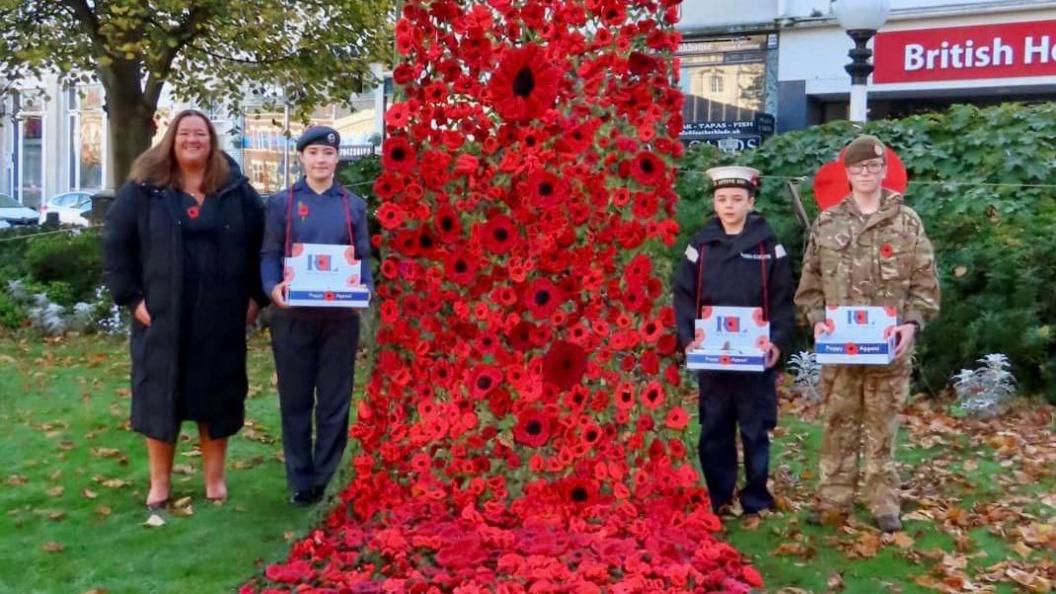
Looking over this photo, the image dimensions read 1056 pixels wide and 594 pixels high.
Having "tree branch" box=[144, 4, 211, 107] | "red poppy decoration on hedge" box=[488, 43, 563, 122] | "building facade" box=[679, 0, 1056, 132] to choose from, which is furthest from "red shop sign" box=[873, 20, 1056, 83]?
"red poppy decoration on hedge" box=[488, 43, 563, 122]

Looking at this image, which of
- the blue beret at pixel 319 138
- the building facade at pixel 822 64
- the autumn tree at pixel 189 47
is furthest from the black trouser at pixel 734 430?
the building facade at pixel 822 64

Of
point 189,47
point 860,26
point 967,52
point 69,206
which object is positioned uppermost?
point 967,52

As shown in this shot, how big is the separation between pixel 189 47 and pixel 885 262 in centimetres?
1101

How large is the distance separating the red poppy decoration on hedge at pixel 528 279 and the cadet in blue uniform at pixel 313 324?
35 centimetres

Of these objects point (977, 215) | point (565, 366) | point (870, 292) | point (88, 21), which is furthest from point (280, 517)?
point (88, 21)

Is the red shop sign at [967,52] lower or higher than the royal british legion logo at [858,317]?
higher

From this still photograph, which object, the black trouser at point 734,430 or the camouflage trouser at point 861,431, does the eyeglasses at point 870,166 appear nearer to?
the camouflage trouser at point 861,431

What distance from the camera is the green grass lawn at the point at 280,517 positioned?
5488mm

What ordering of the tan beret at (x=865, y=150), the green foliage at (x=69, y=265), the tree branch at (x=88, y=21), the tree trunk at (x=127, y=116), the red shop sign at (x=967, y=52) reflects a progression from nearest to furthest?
the tan beret at (x=865, y=150), the tree branch at (x=88, y=21), the green foliage at (x=69, y=265), the tree trunk at (x=127, y=116), the red shop sign at (x=967, y=52)

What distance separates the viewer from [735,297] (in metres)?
5.89

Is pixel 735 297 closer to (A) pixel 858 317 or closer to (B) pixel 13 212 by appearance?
(A) pixel 858 317

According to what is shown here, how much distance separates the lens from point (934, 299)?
18.7 feet

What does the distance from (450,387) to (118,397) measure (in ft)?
15.5

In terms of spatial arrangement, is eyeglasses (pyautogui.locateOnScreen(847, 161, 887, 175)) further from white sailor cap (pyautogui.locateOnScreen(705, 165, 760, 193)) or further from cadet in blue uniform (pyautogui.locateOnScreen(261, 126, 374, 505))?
cadet in blue uniform (pyautogui.locateOnScreen(261, 126, 374, 505))
